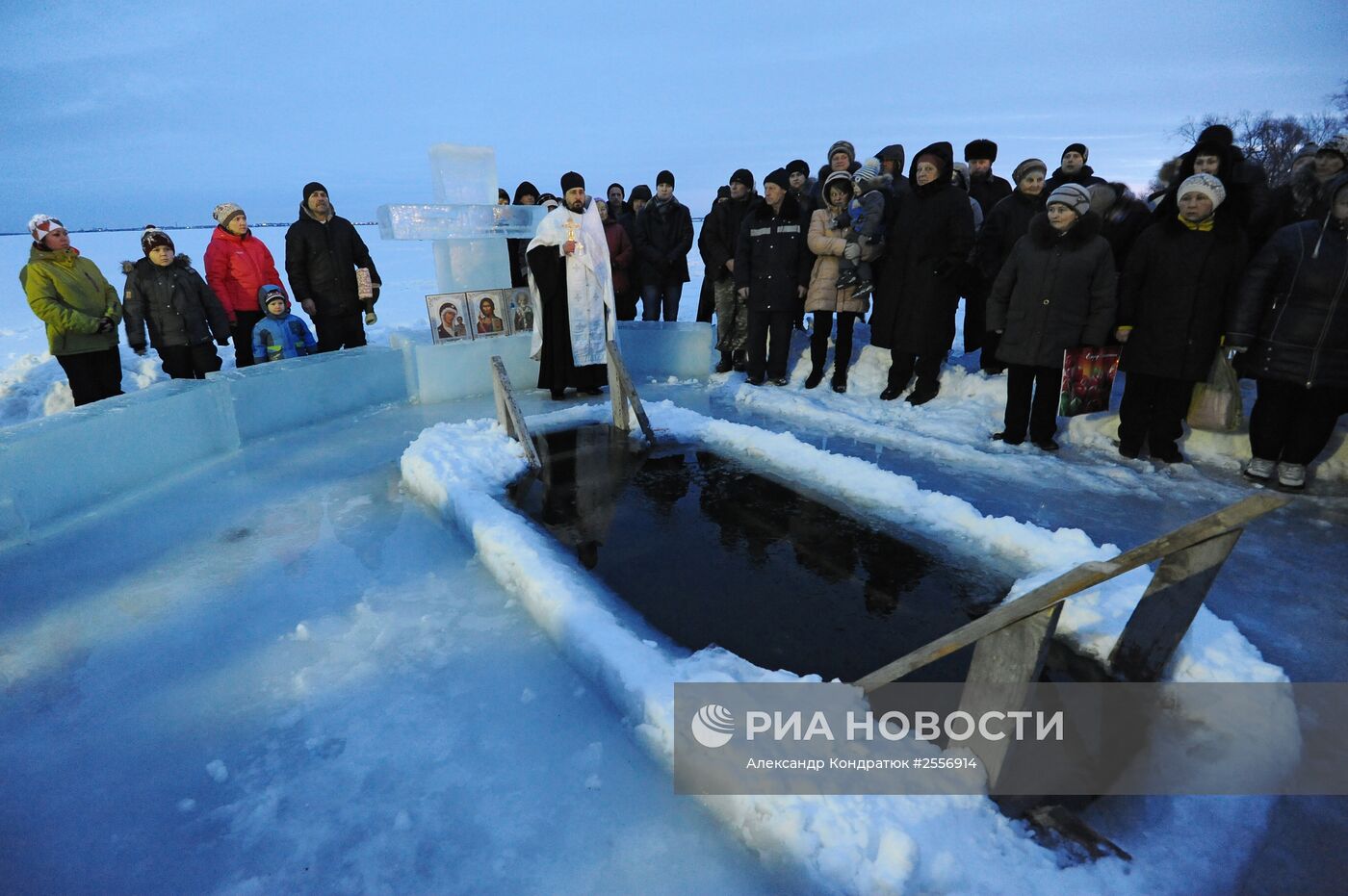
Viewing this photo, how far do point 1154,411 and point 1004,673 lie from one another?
3.92 meters

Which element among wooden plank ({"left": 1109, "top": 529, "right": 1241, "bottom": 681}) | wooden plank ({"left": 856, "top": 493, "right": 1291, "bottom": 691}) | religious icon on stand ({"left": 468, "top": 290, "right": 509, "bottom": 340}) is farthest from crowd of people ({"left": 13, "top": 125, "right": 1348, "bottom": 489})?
wooden plank ({"left": 856, "top": 493, "right": 1291, "bottom": 691})

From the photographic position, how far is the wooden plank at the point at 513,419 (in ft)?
15.4

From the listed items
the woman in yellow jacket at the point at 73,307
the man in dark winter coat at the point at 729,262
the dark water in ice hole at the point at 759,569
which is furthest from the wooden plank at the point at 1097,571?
the woman in yellow jacket at the point at 73,307

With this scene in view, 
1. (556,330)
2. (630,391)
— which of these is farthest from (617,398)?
(556,330)

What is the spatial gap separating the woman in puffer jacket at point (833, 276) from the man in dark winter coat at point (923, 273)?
261 mm

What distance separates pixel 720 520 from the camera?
12.5 feet

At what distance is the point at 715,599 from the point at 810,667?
24.0 inches

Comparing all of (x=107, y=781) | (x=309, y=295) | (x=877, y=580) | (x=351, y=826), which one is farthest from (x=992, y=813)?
(x=309, y=295)

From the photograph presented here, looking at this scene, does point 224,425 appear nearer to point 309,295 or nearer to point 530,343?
point 309,295

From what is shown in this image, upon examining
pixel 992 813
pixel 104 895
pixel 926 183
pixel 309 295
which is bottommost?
pixel 104 895

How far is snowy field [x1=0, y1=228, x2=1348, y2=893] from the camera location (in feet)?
5.78

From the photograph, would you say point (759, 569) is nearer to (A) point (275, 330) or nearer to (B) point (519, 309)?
(B) point (519, 309)

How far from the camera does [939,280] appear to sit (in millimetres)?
5637

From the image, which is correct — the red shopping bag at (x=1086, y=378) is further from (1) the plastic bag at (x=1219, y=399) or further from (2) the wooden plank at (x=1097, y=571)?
(2) the wooden plank at (x=1097, y=571)
